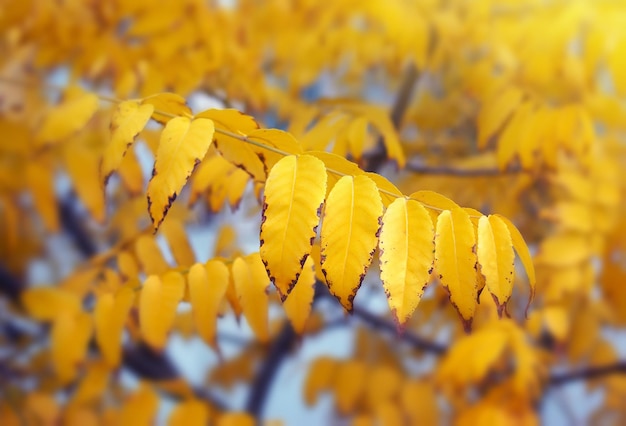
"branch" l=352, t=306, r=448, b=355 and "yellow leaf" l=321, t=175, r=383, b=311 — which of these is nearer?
"yellow leaf" l=321, t=175, r=383, b=311

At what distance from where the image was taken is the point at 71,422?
1.24m

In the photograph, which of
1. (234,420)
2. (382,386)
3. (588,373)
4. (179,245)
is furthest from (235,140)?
(588,373)

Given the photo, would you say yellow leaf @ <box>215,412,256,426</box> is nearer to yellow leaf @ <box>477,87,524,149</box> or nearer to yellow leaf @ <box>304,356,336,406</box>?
yellow leaf @ <box>304,356,336,406</box>

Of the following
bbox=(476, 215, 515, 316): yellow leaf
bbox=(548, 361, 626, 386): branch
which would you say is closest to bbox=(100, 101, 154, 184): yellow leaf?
bbox=(476, 215, 515, 316): yellow leaf

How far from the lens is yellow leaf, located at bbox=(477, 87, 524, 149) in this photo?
1.05 m

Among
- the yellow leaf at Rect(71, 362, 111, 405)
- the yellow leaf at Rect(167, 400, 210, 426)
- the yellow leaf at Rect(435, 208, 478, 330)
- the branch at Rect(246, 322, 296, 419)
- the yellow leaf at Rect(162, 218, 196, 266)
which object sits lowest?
the branch at Rect(246, 322, 296, 419)

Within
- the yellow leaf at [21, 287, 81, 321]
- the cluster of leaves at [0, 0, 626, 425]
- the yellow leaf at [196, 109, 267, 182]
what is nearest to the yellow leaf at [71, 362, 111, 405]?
the cluster of leaves at [0, 0, 626, 425]

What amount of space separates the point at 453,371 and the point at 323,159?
87 cm

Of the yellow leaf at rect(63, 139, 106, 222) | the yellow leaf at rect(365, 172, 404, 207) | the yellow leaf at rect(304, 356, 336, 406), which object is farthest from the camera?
the yellow leaf at rect(304, 356, 336, 406)

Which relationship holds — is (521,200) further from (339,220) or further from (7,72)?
(7,72)

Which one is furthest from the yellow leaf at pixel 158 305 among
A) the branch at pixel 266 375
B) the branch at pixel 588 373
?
the branch at pixel 588 373

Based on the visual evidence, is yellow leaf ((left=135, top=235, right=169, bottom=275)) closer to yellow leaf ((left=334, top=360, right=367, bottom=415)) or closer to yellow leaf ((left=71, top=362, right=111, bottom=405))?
yellow leaf ((left=71, top=362, right=111, bottom=405))

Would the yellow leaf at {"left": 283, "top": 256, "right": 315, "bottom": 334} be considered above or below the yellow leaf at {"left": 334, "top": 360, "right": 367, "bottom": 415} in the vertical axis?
above

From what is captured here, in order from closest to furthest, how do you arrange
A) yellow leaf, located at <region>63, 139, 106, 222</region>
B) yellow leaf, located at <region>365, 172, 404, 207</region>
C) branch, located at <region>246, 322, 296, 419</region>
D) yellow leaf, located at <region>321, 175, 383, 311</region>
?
yellow leaf, located at <region>321, 175, 383, 311</region> → yellow leaf, located at <region>365, 172, 404, 207</region> → yellow leaf, located at <region>63, 139, 106, 222</region> → branch, located at <region>246, 322, 296, 419</region>
